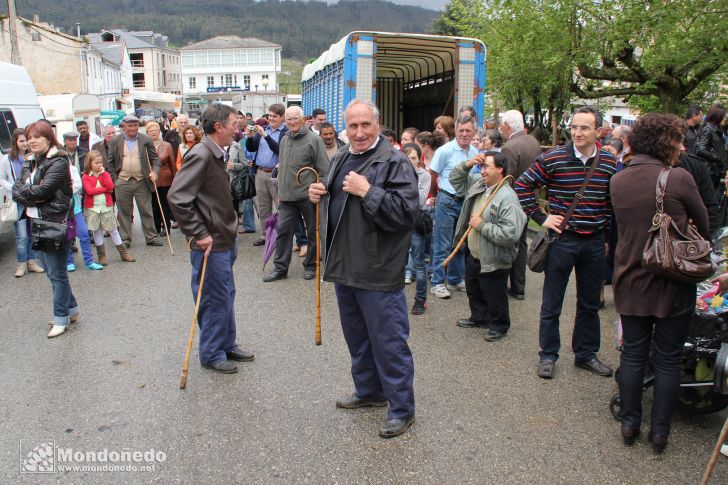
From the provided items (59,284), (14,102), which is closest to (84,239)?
(59,284)

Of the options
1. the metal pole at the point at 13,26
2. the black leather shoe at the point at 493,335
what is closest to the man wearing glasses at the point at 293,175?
the black leather shoe at the point at 493,335

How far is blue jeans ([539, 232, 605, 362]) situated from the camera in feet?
14.8

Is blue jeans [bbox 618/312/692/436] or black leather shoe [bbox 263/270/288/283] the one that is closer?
blue jeans [bbox 618/312/692/436]

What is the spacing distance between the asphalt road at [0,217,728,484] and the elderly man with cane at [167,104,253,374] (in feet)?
0.96

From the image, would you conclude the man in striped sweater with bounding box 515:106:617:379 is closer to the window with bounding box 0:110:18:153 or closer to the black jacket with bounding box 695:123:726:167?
the black jacket with bounding box 695:123:726:167

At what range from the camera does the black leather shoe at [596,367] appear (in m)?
4.70

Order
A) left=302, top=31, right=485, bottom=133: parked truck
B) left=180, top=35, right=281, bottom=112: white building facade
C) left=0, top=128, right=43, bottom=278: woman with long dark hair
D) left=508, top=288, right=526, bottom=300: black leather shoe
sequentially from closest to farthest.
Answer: left=508, top=288, right=526, bottom=300: black leather shoe → left=0, top=128, right=43, bottom=278: woman with long dark hair → left=302, top=31, right=485, bottom=133: parked truck → left=180, top=35, right=281, bottom=112: white building facade

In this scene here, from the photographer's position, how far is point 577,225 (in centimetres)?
443

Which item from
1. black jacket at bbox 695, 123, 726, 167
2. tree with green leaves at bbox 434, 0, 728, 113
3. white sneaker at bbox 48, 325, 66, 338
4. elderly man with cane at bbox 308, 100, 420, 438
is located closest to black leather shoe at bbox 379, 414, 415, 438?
elderly man with cane at bbox 308, 100, 420, 438

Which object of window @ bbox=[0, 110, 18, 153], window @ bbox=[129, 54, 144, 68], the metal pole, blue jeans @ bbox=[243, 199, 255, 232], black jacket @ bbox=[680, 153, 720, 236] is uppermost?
window @ bbox=[129, 54, 144, 68]

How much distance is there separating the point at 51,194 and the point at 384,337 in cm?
362

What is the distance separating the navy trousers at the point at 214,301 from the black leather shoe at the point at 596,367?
2825 millimetres

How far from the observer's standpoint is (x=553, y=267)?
15.0 feet

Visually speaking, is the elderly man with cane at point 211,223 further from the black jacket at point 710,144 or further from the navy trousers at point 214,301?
the black jacket at point 710,144
